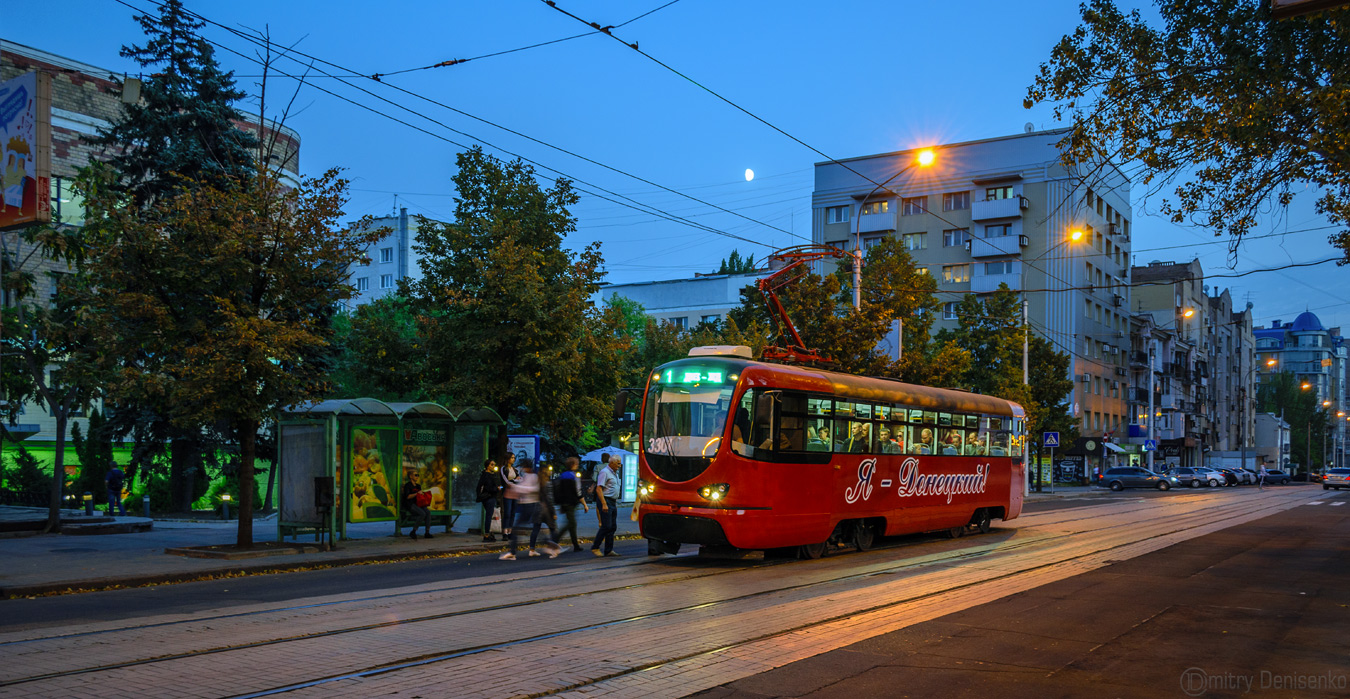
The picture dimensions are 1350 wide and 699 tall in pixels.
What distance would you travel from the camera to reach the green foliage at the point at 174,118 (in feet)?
96.3

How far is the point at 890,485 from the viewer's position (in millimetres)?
18547

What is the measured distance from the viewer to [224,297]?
16406 mm

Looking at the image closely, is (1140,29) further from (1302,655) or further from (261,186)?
(261,186)

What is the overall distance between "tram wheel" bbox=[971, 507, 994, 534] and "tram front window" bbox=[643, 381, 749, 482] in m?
10.1

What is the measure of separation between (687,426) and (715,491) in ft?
3.61

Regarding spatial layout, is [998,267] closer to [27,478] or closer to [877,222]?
[877,222]

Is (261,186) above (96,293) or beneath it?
above

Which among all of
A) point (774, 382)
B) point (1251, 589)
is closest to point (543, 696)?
point (774, 382)

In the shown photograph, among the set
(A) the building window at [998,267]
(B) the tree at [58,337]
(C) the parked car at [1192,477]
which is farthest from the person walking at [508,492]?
(C) the parked car at [1192,477]

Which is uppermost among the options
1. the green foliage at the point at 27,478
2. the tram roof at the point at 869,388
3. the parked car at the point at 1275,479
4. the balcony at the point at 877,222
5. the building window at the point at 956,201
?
the building window at the point at 956,201

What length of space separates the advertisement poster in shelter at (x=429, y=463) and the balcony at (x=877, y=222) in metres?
51.5

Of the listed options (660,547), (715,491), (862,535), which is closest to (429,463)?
(660,547)

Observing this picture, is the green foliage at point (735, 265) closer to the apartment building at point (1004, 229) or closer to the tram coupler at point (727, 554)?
the apartment building at point (1004, 229)

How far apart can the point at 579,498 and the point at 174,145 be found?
64.0 ft
